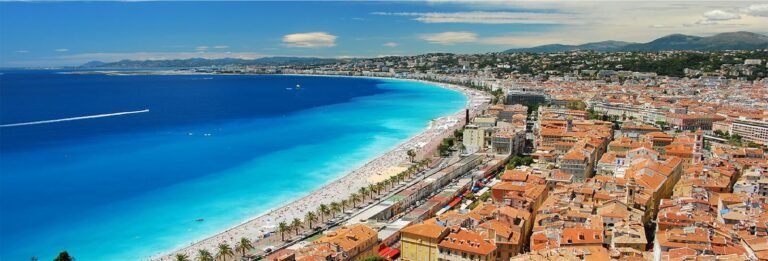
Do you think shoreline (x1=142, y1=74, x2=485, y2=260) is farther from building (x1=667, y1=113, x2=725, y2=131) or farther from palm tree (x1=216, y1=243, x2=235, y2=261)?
building (x1=667, y1=113, x2=725, y2=131)

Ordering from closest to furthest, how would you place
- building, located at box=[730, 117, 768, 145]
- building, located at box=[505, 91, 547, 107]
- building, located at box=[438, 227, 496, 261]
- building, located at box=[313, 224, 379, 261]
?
building, located at box=[438, 227, 496, 261]
building, located at box=[313, 224, 379, 261]
building, located at box=[730, 117, 768, 145]
building, located at box=[505, 91, 547, 107]

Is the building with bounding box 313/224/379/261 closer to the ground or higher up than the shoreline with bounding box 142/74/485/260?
higher up

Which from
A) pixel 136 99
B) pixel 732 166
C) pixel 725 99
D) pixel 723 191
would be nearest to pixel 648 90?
pixel 725 99

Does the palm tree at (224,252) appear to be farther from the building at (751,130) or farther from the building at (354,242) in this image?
the building at (751,130)

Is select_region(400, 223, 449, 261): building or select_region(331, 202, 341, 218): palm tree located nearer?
select_region(400, 223, 449, 261): building

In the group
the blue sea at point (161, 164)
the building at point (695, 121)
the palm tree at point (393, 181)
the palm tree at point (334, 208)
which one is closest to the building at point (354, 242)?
the palm tree at point (334, 208)

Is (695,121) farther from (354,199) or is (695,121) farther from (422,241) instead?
(422,241)

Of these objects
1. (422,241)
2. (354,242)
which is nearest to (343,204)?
(354,242)

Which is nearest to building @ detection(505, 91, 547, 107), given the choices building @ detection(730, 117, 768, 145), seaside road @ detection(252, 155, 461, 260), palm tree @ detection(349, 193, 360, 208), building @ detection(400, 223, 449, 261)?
building @ detection(730, 117, 768, 145)

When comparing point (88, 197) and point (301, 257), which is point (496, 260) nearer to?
point (301, 257)
